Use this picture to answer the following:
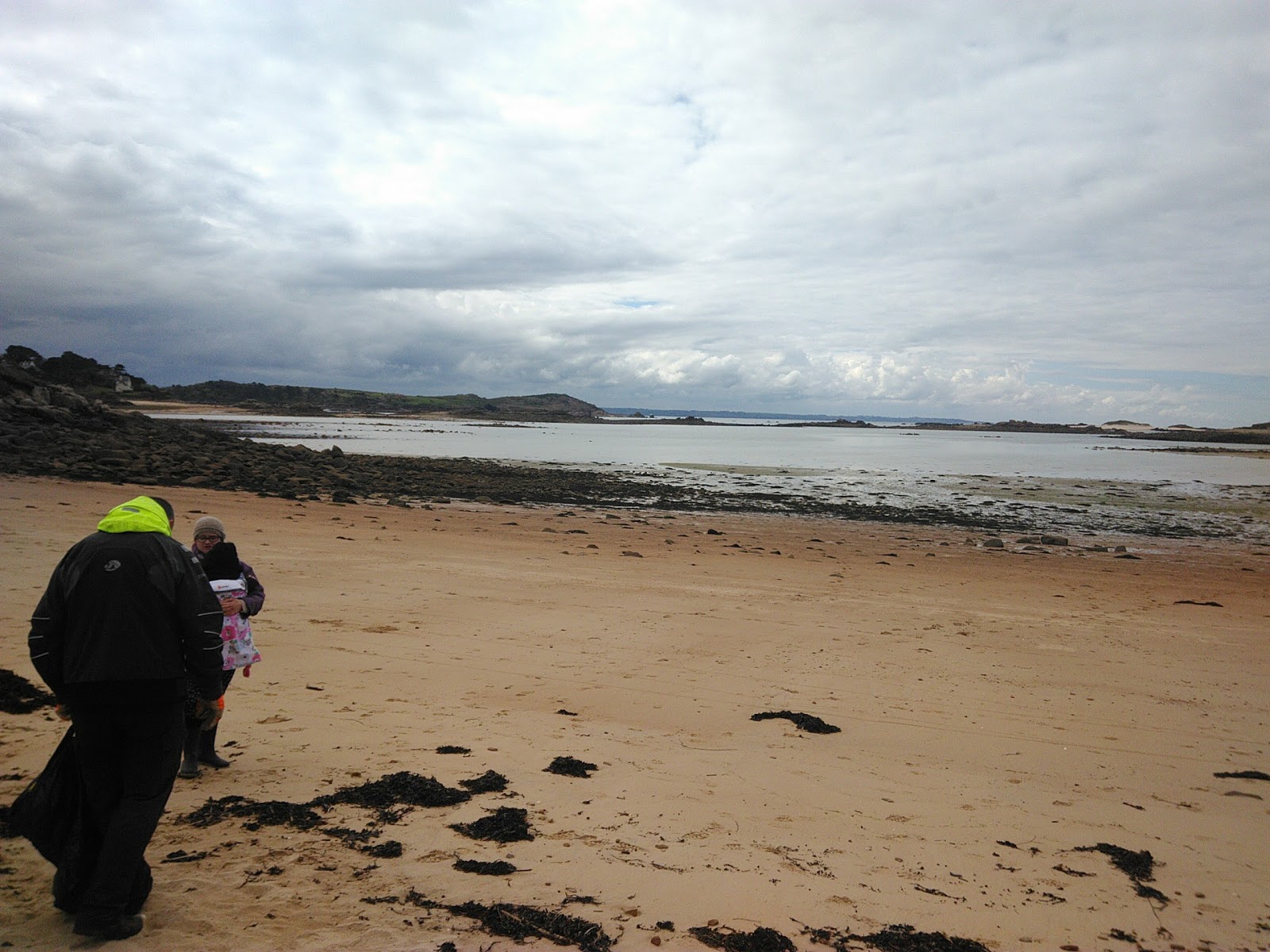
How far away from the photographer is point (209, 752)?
5004 millimetres

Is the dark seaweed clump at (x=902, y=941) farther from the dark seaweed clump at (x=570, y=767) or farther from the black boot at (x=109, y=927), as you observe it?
the black boot at (x=109, y=927)

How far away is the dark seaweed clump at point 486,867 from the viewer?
4.03 m

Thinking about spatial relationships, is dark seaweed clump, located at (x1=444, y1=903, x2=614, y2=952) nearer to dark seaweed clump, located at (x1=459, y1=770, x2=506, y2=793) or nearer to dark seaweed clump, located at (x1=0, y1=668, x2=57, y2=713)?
dark seaweed clump, located at (x1=459, y1=770, x2=506, y2=793)

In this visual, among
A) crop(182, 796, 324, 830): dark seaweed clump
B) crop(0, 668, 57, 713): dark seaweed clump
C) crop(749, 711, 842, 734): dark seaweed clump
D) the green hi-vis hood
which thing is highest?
the green hi-vis hood

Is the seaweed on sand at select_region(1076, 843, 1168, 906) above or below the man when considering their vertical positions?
below

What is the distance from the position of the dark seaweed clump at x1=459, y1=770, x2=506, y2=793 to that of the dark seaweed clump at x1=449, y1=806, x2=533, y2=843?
1.16ft

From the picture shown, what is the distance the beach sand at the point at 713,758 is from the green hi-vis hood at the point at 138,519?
178 cm

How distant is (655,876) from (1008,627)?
8.89 m

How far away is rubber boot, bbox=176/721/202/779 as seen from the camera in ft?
15.8

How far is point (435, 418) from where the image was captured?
131 meters

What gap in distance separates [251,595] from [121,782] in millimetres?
1483

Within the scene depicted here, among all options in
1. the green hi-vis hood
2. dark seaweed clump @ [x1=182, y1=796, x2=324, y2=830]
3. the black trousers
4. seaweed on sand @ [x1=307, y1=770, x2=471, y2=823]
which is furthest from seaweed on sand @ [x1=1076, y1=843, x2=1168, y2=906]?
the green hi-vis hood

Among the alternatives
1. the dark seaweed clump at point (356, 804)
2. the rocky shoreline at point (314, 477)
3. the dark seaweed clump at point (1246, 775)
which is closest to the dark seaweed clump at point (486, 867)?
the dark seaweed clump at point (356, 804)

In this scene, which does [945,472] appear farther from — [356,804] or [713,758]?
[356,804]
